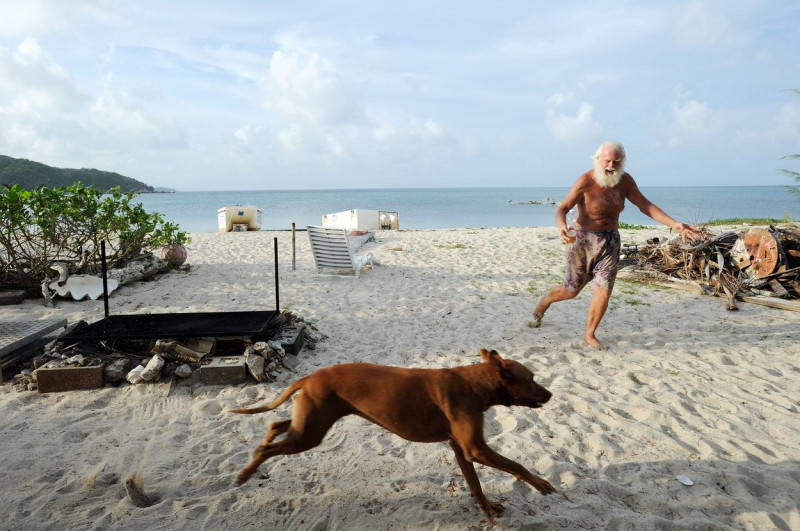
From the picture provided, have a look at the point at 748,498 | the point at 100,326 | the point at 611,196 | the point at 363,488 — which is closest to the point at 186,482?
the point at 363,488

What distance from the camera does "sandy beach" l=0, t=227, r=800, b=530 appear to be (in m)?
2.63

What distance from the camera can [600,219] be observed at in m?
5.09

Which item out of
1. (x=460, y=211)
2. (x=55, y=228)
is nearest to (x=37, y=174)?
(x=460, y=211)

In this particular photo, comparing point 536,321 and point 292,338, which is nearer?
point 292,338

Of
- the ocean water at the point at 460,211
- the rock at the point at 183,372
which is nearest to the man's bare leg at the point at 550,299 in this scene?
the rock at the point at 183,372

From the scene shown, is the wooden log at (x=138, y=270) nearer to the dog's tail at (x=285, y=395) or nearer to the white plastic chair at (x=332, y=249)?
the white plastic chair at (x=332, y=249)

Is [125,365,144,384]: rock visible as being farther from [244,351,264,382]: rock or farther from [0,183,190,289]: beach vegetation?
[0,183,190,289]: beach vegetation

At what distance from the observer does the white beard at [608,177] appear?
16.0ft

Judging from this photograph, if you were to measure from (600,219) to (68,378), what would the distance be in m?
5.61

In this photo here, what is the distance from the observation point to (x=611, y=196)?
4.98 metres

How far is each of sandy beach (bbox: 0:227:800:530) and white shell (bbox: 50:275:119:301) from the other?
2.57 feet

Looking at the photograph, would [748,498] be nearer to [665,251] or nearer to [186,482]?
[186,482]

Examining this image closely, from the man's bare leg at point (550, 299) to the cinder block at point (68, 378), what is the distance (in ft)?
16.3

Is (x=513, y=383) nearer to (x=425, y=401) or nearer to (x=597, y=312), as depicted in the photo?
(x=425, y=401)
